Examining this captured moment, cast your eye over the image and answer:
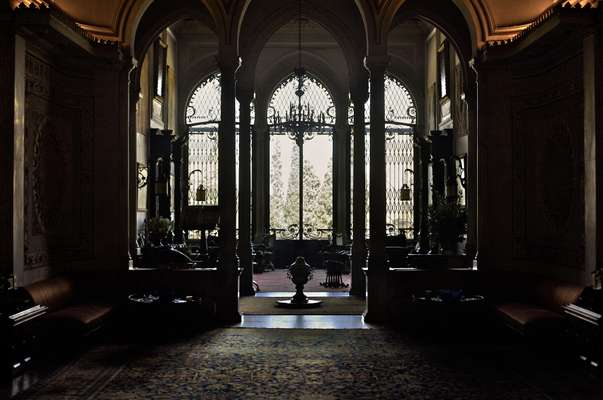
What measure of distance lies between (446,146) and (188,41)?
800cm

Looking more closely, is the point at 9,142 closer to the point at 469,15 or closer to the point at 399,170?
the point at 469,15

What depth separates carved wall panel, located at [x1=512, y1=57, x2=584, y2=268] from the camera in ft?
25.2

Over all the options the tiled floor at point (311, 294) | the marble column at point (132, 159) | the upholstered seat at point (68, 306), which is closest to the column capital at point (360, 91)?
the tiled floor at point (311, 294)

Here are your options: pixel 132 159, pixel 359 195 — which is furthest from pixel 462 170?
pixel 132 159

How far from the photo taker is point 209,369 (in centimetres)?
643

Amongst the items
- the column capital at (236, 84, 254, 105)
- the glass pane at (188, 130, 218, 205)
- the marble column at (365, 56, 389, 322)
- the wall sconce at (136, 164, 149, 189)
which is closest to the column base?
the marble column at (365, 56, 389, 322)

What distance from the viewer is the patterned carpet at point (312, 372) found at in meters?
5.56

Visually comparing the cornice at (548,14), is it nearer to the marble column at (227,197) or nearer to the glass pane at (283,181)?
the marble column at (227,197)

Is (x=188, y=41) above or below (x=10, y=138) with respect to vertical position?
above

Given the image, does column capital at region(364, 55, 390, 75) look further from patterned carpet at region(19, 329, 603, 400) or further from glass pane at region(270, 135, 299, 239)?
glass pane at region(270, 135, 299, 239)

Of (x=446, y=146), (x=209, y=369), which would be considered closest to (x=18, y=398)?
(x=209, y=369)

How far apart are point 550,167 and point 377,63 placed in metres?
2.69

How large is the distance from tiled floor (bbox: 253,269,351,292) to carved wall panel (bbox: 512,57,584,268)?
5063 mm

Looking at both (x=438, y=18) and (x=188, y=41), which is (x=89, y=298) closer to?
(x=438, y=18)
